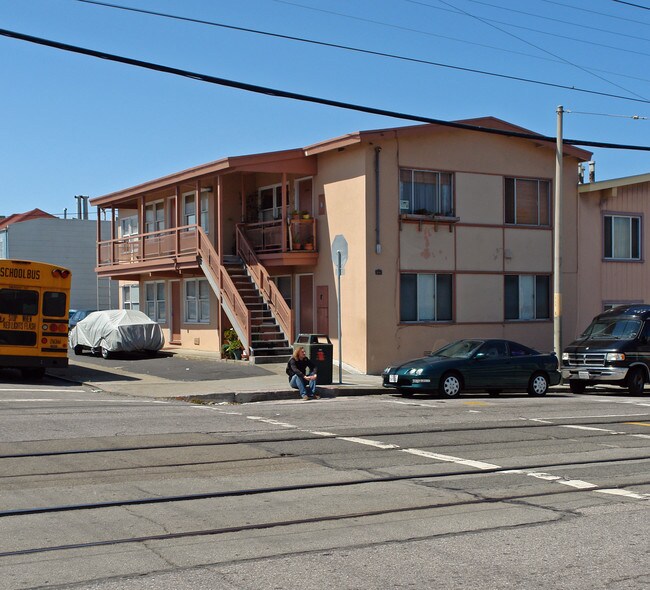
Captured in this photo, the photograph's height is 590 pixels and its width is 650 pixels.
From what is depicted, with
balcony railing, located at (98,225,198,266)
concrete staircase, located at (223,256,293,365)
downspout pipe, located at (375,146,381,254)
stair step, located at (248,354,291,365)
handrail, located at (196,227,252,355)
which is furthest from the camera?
balcony railing, located at (98,225,198,266)

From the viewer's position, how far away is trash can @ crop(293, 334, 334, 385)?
70.6 feet

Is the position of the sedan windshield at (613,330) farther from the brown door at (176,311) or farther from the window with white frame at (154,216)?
the window with white frame at (154,216)

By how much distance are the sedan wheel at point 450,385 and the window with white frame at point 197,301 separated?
1308 cm

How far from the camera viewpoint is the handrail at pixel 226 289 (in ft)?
87.1

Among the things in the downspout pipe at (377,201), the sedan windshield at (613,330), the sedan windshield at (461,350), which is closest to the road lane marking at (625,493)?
the sedan windshield at (461,350)

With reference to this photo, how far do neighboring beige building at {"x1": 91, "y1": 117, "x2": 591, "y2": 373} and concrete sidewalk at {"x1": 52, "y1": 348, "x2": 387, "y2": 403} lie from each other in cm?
149

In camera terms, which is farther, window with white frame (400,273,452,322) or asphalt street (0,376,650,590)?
window with white frame (400,273,452,322)

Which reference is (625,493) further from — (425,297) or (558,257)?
(425,297)

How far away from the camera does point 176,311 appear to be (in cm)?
3456

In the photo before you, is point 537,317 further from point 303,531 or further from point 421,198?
point 303,531

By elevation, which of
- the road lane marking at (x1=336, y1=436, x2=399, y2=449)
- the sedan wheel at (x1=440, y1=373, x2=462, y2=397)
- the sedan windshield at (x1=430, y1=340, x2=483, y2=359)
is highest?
the sedan windshield at (x1=430, y1=340, x2=483, y2=359)

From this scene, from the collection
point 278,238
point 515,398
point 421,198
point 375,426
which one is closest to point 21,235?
point 278,238

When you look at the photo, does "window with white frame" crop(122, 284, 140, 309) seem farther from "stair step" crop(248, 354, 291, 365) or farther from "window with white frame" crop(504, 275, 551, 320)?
"window with white frame" crop(504, 275, 551, 320)

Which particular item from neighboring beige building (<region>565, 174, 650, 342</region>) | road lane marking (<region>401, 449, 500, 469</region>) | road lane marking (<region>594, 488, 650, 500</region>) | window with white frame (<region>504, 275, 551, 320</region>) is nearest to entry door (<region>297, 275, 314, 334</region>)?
window with white frame (<region>504, 275, 551, 320</region>)
